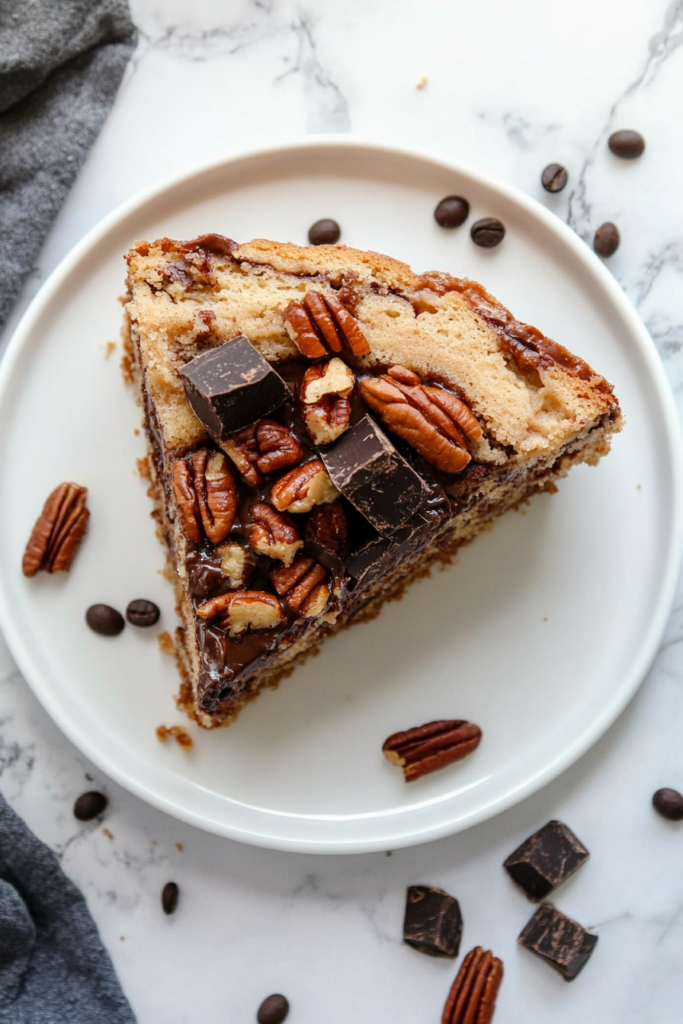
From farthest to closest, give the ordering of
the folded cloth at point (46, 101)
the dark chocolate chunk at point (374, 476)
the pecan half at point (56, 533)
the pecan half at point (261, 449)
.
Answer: the folded cloth at point (46, 101), the pecan half at point (56, 533), the pecan half at point (261, 449), the dark chocolate chunk at point (374, 476)

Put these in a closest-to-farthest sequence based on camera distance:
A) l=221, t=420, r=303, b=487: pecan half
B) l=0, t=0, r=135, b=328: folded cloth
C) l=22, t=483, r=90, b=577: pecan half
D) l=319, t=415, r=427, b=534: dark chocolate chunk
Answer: l=319, t=415, r=427, b=534: dark chocolate chunk → l=221, t=420, r=303, b=487: pecan half → l=22, t=483, r=90, b=577: pecan half → l=0, t=0, r=135, b=328: folded cloth

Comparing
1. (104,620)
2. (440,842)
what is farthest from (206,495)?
→ (440,842)

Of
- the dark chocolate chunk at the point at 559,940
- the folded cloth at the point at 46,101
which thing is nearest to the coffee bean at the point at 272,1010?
the dark chocolate chunk at the point at 559,940

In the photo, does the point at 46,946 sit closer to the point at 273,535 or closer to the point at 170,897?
the point at 170,897

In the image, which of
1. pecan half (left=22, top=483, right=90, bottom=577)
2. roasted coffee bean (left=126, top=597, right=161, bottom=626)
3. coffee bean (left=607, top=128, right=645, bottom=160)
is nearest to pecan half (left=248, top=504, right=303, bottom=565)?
roasted coffee bean (left=126, top=597, right=161, bottom=626)

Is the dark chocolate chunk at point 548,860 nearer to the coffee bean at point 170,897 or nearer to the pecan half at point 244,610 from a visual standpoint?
the coffee bean at point 170,897

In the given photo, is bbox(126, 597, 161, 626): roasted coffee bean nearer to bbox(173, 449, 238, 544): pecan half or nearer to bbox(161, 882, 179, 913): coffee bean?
bbox(173, 449, 238, 544): pecan half

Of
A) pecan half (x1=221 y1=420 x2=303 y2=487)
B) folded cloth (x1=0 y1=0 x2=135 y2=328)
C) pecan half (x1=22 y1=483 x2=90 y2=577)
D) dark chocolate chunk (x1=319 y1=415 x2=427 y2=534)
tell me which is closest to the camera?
dark chocolate chunk (x1=319 y1=415 x2=427 y2=534)
